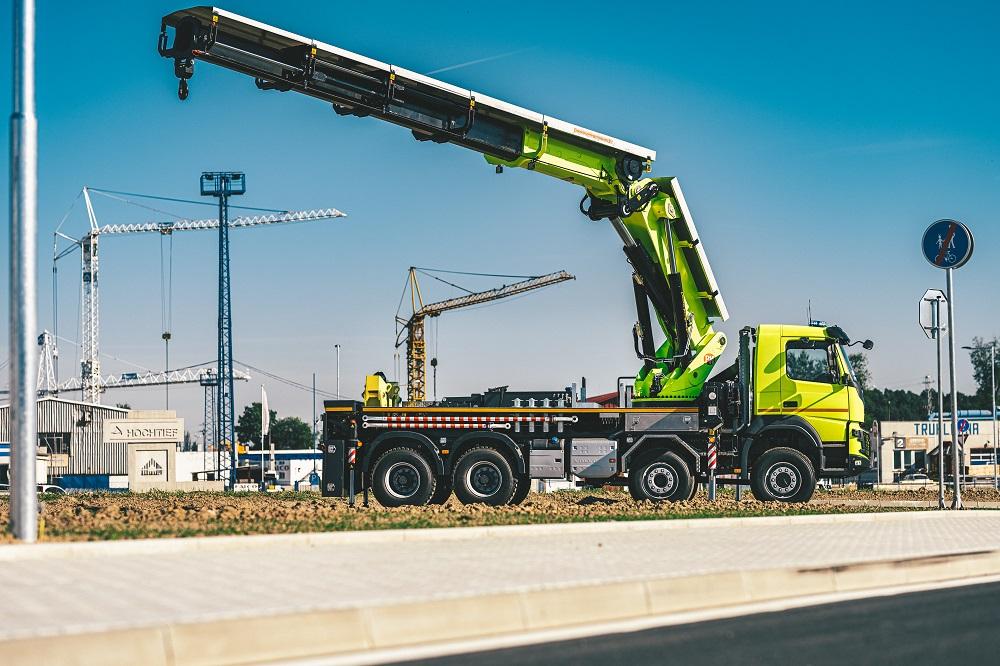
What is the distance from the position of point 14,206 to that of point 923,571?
9795 millimetres

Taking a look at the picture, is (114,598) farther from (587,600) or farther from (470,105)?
(470,105)

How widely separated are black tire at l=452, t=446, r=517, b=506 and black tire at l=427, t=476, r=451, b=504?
313 mm

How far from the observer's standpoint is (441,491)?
1995 cm

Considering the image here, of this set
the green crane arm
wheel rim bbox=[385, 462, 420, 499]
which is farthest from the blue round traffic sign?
wheel rim bbox=[385, 462, 420, 499]

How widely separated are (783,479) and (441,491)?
237 inches

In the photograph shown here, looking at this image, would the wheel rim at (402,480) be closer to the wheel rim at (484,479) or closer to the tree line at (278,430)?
the wheel rim at (484,479)

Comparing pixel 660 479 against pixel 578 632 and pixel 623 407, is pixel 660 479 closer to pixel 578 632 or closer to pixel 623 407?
pixel 623 407

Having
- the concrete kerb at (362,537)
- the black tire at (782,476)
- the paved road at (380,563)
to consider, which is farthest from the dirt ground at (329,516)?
the paved road at (380,563)

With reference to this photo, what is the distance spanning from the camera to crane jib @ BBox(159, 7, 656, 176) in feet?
53.2

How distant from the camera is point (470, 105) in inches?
736

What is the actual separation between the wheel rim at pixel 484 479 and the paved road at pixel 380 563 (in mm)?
4977

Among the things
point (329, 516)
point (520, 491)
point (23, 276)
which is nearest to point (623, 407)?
point (520, 491)

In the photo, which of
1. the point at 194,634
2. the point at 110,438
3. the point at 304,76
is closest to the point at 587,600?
the point at 194,634

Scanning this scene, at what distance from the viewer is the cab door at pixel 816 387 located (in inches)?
788
